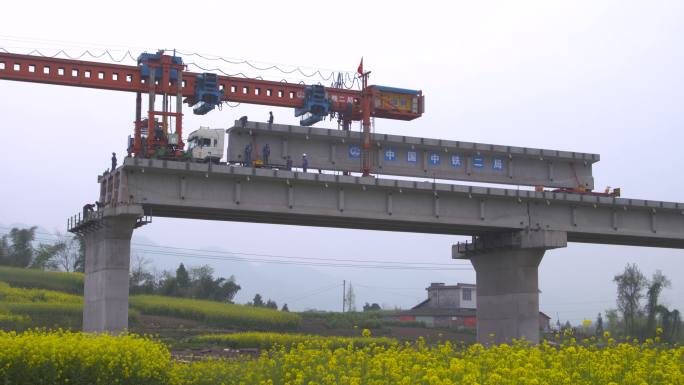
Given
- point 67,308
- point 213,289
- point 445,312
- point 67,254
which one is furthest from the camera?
point 67,254

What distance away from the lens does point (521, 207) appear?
50.3 m

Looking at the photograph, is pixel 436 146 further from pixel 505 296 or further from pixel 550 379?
pixel 550 379

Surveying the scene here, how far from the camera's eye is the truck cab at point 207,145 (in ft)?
153

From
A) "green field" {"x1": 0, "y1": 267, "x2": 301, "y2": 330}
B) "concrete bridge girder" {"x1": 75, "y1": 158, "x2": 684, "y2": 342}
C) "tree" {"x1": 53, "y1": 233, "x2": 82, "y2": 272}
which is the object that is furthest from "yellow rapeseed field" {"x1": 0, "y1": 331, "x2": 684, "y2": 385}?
"tree" {"x1": 53, "y1": 233, "x2": 82, "y2": 272}

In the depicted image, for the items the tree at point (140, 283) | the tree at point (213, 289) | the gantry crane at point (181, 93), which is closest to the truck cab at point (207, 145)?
the gantry crane at point (181, 93)

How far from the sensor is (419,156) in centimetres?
5191

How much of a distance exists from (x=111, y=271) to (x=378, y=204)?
1513cm

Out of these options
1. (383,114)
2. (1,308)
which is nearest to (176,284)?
(1,308)

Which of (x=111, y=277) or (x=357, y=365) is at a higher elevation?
(x=111, y=277)

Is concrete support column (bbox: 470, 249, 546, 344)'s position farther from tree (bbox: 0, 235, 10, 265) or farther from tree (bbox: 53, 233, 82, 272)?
tree (bbox: 53, 233, 82, 272)

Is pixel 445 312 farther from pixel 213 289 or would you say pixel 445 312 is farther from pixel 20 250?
pixel 20 250

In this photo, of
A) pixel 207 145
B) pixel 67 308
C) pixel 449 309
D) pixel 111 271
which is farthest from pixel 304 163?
pixel 449 309

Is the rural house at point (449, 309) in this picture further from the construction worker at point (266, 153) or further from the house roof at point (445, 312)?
the construction worker at point (266, 153)

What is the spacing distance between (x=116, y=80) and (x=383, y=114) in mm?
18399
